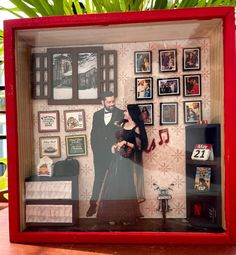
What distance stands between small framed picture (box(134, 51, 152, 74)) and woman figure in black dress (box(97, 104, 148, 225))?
9 cm

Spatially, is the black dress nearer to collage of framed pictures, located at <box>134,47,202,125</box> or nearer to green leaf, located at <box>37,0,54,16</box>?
collage of framed pictures, located at <box>134,47,202,125</box>

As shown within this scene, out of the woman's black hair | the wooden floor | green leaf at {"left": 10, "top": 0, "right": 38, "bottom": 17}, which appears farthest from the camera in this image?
green leaf at {"left": 10, "top": 0, "right": 38, "bottom": 17}

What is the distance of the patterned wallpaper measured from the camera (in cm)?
73

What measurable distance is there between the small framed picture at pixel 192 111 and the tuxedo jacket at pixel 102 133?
0.54 ft

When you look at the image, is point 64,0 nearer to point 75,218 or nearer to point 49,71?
point 49,71

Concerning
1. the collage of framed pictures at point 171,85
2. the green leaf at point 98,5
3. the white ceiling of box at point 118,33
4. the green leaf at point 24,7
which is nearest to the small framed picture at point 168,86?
the collage of framed pictures at point 171,85

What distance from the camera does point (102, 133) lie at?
733 mm

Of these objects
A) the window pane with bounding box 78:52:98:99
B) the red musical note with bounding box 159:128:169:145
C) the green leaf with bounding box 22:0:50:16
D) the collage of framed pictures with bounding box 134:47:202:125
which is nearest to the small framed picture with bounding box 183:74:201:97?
the collage of framed pictures with bounding box 134:47:202:125

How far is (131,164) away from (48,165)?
212 millimetres

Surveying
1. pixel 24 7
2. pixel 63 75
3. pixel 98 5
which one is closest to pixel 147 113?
pixel 63 75

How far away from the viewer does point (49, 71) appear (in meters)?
0.75

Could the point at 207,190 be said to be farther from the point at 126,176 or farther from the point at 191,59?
the point at 191,59

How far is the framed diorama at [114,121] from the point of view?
2.29 ft

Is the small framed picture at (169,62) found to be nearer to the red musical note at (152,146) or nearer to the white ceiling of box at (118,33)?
the white ceiling of box at (118,33)
